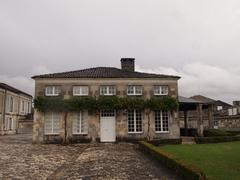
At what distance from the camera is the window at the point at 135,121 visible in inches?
841

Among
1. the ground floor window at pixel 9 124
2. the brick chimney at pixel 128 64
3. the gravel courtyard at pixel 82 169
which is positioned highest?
the brick chimney at pixel 128 64

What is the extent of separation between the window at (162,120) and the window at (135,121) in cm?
129

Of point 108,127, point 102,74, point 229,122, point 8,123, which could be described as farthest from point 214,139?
point 8,123

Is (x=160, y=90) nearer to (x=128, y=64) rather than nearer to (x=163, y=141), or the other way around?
(x=128, y=64)

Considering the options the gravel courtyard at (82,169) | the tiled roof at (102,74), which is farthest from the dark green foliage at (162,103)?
the gravel courtyard at (82,169)

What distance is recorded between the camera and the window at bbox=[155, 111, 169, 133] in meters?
21.5

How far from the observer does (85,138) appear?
21.0 m

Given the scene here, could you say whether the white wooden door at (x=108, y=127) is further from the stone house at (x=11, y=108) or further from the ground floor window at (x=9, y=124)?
the ground floor window at (x=9, y=124)

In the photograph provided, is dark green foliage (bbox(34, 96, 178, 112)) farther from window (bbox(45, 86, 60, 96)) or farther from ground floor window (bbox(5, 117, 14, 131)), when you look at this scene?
ground floor window (bbox(5, 117, 14, 131))

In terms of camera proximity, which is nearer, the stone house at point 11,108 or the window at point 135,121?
the window at point 135,121

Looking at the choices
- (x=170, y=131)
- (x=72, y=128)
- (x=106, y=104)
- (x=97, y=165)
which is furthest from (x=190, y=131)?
(x=97, y=165)

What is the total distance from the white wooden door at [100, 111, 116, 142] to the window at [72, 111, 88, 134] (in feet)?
4.10

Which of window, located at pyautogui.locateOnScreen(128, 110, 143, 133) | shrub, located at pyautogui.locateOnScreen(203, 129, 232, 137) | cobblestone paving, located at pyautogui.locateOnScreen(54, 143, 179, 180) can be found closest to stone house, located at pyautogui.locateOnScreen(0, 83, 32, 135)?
window, located at pyautogui.locateOnScreen(128, 110, 143, 133)

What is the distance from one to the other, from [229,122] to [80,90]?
2115 centimetres
